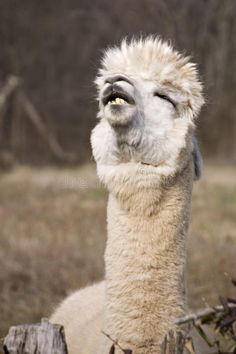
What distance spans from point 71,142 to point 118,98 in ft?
65.6

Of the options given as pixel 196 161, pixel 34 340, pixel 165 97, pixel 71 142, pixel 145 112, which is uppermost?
pixel 71 142

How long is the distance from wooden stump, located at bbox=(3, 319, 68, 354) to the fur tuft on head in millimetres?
1467

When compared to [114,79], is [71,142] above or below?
above

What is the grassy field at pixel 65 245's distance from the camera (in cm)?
829

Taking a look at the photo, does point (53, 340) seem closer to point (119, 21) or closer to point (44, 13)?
point (119, 21)

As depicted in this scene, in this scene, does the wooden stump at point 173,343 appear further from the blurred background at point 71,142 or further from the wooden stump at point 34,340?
the blurred background at point 71,142

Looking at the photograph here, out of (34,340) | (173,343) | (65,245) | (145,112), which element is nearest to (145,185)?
(145,112)

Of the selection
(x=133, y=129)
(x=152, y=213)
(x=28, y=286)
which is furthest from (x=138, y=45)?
(x=28, y=286)

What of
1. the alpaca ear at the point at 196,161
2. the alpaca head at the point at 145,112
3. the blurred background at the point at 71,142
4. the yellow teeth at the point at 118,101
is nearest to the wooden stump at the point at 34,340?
the alpaca head at the point at 145,112

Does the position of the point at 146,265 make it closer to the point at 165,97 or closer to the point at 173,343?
the point at 173,343

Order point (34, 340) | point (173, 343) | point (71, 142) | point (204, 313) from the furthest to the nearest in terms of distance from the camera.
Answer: point (71, 142), point (173, 343), point (34, 340), point (204, 313)

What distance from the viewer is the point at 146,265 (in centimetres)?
419

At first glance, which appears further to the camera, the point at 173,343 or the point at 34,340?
the point at 173,343

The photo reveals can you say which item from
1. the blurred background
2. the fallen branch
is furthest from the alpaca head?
the blurred background
